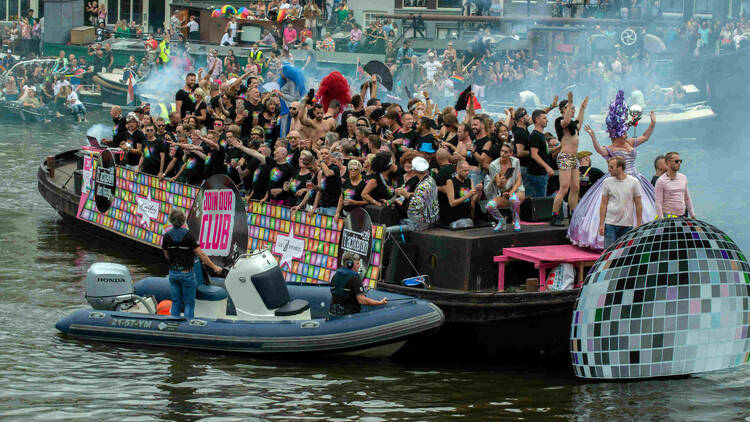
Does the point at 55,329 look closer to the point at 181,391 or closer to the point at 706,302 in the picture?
the point at 181,391

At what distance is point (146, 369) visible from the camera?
11953 millimetres

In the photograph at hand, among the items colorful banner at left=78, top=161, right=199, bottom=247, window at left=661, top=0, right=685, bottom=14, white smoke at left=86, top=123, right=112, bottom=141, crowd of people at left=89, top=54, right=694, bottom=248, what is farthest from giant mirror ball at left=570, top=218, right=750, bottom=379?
window at left=661, top=0, right=685, bottom=14

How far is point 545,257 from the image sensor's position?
467 inches

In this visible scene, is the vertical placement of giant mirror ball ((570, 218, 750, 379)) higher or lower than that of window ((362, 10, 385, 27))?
lower

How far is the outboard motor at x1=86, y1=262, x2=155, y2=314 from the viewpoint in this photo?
1322cm

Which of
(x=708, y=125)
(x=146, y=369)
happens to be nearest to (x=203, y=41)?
(x=708, y=125)

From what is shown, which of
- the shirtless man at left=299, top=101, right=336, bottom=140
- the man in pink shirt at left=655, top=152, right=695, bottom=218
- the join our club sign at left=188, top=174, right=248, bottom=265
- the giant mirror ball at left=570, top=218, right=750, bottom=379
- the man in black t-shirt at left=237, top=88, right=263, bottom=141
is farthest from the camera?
the man in black t-shirt at left=237, top=88, right=263, bottom=141

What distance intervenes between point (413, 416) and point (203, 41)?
115 feet

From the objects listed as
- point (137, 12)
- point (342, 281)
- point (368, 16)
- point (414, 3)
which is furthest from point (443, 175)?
point (137, 12)

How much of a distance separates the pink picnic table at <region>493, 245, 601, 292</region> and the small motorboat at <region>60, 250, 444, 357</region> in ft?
3.59

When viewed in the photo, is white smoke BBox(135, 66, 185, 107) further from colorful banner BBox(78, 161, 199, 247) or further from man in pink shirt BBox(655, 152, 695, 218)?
man in pink shirt BBox(655, 152, 695, 218)

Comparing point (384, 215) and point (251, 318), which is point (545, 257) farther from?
point (251, 318)

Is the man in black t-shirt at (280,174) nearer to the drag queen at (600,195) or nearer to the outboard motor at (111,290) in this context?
the outboard motor at (111,290)

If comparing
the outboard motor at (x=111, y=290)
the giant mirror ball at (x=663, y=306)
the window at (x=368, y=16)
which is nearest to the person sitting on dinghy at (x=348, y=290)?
the giant mirror ball at (x=663, y=306)
